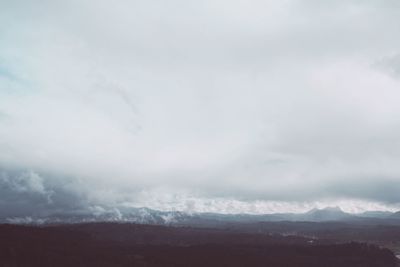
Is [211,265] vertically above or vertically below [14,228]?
below

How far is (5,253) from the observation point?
154 metres

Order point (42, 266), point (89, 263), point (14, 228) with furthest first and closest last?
point (14, 228) < point (89, 263) < point (42, 266)

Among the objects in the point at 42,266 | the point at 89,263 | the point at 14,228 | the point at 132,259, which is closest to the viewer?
the point at 42,266

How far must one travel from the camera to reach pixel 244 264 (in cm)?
19588

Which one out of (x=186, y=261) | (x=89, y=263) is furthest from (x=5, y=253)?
(x=186, y=261)

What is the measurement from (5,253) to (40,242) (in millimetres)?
27577

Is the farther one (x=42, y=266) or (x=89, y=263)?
(x=89, y=263)

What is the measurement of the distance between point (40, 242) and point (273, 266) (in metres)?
90.7

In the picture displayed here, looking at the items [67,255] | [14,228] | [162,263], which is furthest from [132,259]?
[14,228]

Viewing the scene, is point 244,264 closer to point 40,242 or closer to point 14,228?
point 40,242

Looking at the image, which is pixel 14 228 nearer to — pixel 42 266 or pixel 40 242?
pixel 40 242

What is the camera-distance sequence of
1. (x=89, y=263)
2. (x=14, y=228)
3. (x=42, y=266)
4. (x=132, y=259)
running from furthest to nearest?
(x=14, y=228)
(x=132, y=259)
(x=89, y=263)
(x=42, y=266)

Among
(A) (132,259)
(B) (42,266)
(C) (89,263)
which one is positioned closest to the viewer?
(B) (42,266)

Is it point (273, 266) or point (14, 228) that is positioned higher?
point (14, 228)
